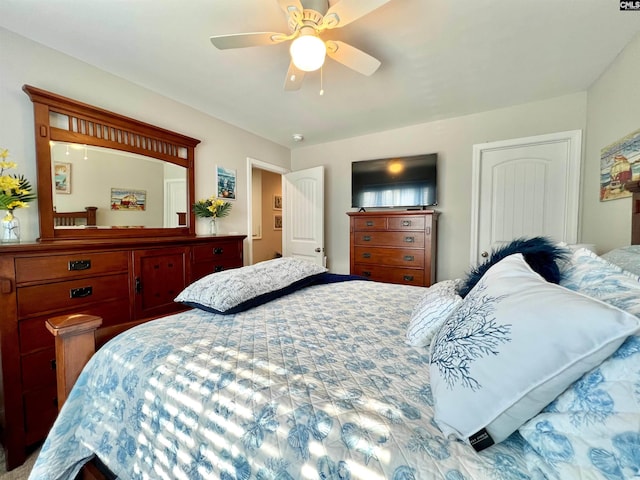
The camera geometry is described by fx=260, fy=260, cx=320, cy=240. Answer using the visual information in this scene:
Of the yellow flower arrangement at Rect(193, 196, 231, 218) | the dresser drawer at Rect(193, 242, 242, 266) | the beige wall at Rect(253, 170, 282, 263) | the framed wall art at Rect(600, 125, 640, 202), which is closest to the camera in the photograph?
the framed wall art at Rect(600, 125, 640, 202)

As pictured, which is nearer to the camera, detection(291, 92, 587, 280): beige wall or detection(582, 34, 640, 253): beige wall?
A: detection(582, 34, 640, 253): beige wall

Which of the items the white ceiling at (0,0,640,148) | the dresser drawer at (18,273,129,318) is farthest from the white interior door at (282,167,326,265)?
the dresser drawer at (18,273,129,318)

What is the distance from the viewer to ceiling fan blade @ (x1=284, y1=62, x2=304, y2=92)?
1.74 meters

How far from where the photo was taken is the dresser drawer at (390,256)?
2873mm

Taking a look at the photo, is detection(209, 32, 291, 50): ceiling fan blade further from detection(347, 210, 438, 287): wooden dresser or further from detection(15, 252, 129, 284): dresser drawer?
detection(347, 210, 438, 287): wooden dresser

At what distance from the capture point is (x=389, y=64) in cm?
202

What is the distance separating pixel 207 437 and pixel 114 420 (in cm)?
46

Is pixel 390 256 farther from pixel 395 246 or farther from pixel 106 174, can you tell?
pixel 106 174

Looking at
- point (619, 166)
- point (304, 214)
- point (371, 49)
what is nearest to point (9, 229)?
point (371, 49)

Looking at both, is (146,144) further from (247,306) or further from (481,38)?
(481,38)

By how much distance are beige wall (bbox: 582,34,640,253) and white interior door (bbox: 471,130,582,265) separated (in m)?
0.11

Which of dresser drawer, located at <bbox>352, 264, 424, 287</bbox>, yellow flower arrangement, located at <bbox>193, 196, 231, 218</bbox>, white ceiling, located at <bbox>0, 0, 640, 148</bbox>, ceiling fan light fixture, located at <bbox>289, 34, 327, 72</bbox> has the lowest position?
dresser drawer, located at <bbox>352, 264, 424, 287</bbox>

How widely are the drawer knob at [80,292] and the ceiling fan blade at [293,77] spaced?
1888 mm

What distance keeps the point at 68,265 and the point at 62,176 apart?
764 mm
